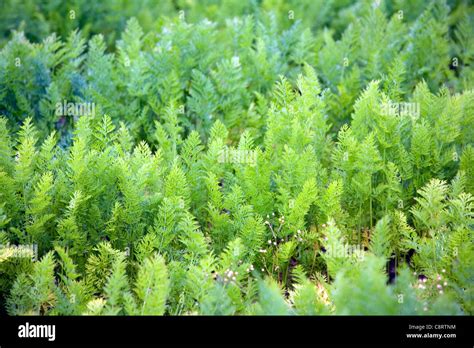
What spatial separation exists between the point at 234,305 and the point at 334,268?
2.27ft

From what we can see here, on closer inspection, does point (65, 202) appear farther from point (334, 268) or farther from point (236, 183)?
point (334, 268)

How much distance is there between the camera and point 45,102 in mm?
6340

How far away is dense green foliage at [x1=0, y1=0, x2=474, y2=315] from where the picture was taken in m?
4.27

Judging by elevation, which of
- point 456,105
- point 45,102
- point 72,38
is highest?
point 72,38

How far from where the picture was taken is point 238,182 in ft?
17.1

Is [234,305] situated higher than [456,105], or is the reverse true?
[456,105]

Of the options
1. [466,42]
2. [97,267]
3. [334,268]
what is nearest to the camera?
[334,268]

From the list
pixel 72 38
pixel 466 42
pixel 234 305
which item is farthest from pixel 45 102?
pixel 466 42

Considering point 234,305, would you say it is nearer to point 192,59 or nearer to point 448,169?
point 448,169

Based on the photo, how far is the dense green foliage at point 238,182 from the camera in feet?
14.0

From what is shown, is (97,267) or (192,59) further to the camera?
(192,59)
